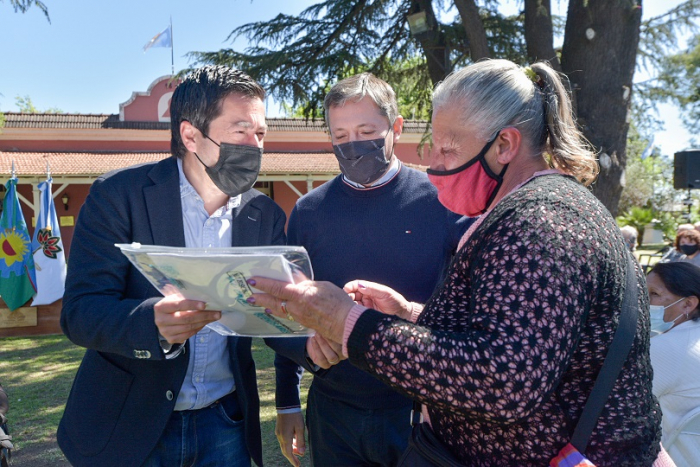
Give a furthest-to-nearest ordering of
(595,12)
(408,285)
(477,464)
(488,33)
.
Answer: (488,33) → (595,12) → (408,285) → (477,464)

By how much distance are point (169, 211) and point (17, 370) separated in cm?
759

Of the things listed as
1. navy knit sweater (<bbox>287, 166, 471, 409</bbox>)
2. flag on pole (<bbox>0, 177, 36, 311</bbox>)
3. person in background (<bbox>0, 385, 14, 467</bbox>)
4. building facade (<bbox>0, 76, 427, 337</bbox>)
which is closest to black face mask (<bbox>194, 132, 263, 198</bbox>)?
navy knit sweater (<bbox>287, 166, 471, 409</bbox>)

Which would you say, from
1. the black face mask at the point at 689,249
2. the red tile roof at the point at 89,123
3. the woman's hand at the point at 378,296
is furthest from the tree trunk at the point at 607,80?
the red tile roof at the point at 89,123

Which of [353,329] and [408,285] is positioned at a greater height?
[353,329]

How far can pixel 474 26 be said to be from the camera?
7.38m

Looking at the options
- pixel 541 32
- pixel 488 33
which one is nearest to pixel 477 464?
pixel 541 32

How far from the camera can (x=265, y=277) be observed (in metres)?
1.46

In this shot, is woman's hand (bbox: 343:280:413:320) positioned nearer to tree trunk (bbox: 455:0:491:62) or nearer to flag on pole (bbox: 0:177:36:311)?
tree trunk (bbox: 455:0:491:62)

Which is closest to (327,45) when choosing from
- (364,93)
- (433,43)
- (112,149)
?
(433,43)

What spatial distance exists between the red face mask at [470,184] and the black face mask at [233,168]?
81 cm

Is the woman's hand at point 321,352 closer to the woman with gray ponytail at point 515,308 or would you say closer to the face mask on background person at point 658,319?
the woman with gray ponytail at point 515,308

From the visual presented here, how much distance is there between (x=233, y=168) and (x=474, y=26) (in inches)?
237

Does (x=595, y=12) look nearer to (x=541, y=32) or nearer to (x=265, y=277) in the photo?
(x=541, y=32)

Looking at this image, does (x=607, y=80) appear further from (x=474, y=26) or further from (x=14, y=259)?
(x=14, y=259)
